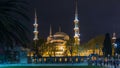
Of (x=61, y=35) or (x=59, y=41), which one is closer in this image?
(x=59, y=41)

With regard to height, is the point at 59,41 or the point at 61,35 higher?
the point at 61,35

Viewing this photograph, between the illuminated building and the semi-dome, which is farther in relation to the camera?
the semi-dome

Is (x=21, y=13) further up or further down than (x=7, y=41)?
further up

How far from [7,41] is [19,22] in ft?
5.38

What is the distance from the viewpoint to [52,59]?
96188mm

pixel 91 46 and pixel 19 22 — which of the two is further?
pixel 91 46

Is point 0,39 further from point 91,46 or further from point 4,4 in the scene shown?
point 91,46

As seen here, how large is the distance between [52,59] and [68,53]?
1874 inches

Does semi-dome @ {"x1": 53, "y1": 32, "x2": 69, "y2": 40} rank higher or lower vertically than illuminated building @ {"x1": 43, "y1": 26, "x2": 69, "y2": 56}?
higher

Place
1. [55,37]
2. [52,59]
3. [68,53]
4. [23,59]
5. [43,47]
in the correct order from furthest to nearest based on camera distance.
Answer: [55,37] → [68,53] → [43,47] → [52,59] → [23,59]

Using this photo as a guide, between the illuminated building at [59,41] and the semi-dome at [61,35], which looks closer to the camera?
the illuminated building at [59,41]

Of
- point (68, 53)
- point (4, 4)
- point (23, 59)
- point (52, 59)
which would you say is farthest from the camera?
point (68, 53)

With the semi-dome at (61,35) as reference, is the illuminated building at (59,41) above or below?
below

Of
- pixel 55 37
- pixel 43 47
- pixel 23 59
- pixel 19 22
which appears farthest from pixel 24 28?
pixel 55 37
